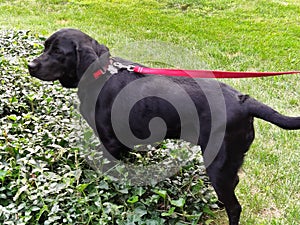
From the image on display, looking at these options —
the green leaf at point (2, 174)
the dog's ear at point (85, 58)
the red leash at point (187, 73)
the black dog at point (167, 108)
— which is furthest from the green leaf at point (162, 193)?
the green leaf at point (2, 174)

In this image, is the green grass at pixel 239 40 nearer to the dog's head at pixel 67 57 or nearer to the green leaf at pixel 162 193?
the green leaf at pixel 162 193

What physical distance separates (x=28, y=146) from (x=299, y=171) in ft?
7.65

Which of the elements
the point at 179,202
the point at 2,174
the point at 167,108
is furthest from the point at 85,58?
the point at 179,202

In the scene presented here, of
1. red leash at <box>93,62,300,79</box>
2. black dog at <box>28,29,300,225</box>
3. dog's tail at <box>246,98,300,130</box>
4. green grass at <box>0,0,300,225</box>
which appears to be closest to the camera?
dog's tail at <box>246,98,300,130</box>

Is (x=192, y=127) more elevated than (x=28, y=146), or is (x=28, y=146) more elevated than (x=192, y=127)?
(x=192, y=127)

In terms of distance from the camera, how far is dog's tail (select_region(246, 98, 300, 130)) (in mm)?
2611

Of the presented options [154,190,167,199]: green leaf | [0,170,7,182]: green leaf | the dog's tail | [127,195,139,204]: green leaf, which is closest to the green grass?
[154,190,167,199]: green leaf

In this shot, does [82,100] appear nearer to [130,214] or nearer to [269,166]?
[130,214]

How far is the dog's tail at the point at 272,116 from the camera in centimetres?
261

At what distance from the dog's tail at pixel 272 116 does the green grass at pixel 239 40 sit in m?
0.96

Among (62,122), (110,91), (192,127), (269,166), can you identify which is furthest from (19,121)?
(269,166)

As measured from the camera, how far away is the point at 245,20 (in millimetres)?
9133

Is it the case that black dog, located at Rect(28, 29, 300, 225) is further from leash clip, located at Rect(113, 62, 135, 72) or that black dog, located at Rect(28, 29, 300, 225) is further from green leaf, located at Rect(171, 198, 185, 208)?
green leaf, located at Rect(171, 198, 185, 208)

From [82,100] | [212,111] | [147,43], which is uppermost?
[212,111]
